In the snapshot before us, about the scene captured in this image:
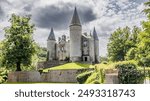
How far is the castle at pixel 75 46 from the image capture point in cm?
7000

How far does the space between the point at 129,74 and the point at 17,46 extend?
25.7 m

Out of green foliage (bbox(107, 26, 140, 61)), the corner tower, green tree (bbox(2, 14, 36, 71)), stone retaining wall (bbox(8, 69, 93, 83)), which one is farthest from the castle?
stone retaining wall (bbox(8, 69, 93, 83))

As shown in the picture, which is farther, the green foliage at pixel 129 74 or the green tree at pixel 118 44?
the green tree at pixel 118 44

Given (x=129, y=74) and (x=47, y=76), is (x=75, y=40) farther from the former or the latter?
(x=129, y=74)

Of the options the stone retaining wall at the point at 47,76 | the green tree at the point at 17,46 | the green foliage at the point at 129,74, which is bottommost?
the stone retaining wall at the point at 47,76

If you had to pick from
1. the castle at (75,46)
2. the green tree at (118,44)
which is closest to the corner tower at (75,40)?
the castle at (75,46)

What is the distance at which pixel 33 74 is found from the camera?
41.9 meters

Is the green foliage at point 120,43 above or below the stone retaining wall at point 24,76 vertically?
above

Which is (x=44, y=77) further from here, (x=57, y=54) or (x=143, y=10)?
(x=57, y=54)

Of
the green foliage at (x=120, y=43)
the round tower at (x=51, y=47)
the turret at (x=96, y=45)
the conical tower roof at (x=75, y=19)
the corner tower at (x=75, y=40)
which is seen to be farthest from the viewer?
the round tower at (x=51, y=47)

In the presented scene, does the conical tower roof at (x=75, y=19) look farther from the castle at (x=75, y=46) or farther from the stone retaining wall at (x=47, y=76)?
the stone retaining wall at (x=47, y=76)

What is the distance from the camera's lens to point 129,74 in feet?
63.4

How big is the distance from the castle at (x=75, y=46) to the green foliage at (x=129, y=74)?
164 feet

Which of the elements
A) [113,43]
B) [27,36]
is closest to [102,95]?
[27,36]
